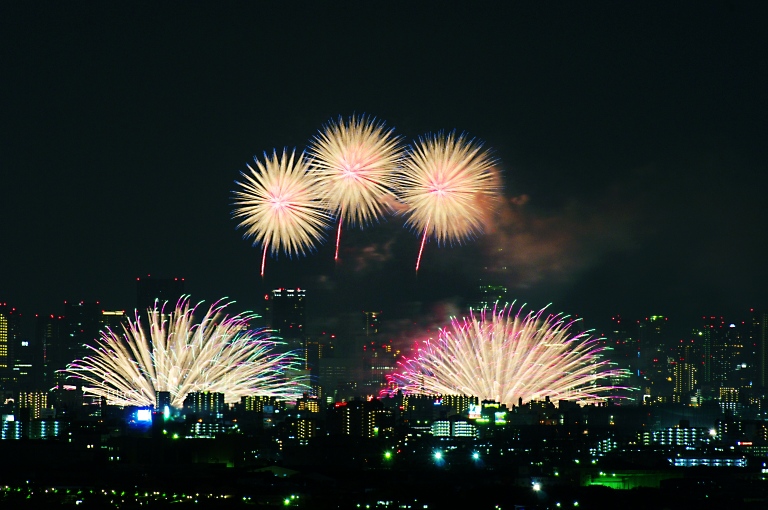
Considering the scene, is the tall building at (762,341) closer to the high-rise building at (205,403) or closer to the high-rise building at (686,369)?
the high-rise building at (686,369)

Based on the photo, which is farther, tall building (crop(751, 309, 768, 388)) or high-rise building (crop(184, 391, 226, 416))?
tall building (crop(751, 309, 768, 388))

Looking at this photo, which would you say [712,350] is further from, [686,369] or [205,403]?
[205,403]

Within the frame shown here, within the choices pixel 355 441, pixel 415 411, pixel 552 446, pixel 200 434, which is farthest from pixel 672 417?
pixel 200 434

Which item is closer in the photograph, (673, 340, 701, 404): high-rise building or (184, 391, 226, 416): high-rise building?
(184, 391, 226, 416): high-rise building

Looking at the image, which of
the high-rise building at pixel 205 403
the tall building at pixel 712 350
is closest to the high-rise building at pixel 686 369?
the tall building at pixel 712 350

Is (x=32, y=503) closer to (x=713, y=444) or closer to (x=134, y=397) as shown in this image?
(x=134, y=397)

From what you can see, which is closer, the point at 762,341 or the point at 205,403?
the point at 205,403

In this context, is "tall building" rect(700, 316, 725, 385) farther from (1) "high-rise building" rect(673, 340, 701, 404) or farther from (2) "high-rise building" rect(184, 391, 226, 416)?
(2) "high-rise building" rect(184, 391, 226, 416)

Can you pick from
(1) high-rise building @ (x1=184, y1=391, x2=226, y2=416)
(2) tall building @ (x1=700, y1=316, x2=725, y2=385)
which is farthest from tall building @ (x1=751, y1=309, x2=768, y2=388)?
(1) high-rise building @ (x1=184, y1=391, x2=226, y2=416)

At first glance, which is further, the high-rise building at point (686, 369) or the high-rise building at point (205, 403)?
the high-rise building at point (686, 369)

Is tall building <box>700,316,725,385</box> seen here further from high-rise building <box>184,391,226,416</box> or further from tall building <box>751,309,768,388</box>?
high-rise building <box>184,391,226,416</box>

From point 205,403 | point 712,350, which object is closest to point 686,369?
point 712,350
